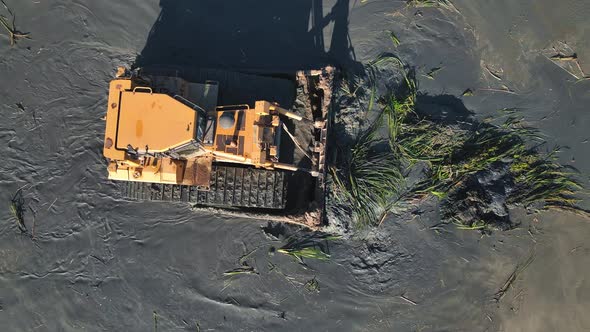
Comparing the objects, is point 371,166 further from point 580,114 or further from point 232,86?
point 580,114

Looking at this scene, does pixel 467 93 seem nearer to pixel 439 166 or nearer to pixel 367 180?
pixel 439 166

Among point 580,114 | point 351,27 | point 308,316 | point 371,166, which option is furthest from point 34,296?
point 580,114

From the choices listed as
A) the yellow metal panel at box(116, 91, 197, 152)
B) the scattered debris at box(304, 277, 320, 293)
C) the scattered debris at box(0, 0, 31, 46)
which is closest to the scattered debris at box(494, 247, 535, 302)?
the scattered debris at box(304, 277, 320, 293)

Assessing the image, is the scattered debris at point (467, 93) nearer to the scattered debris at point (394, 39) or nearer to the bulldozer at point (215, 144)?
the scattered debris at point (394, 39)

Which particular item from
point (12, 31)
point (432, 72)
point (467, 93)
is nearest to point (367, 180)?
point (432, 72)

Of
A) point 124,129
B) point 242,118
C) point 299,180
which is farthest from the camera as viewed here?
point 299,180

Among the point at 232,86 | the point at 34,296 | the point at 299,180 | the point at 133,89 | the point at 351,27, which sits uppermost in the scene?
the point at 351,27
